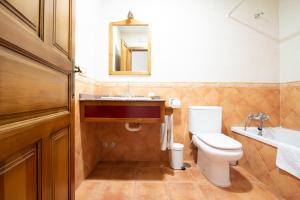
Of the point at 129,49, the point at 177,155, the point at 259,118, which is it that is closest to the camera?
the point at 177,155

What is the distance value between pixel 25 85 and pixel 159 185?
1.52m

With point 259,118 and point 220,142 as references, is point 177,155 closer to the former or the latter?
point 220,142

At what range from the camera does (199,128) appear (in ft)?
6.77

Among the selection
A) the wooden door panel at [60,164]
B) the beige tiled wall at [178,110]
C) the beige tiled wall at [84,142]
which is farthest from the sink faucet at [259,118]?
the wooden door panel at [60,164]

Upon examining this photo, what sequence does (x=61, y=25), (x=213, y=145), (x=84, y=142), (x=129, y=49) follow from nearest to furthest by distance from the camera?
1. (x=61, y=25)
2. (x=213, y=145)
3. (x=84, y=142)
4. (x=129, y=49)

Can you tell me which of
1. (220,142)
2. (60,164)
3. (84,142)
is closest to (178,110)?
(220,142)

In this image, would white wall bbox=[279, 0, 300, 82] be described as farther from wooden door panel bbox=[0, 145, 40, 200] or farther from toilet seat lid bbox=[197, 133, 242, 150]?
wooden door panel bbox=[0, 145, 40, 200]

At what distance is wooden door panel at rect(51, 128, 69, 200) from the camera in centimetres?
75

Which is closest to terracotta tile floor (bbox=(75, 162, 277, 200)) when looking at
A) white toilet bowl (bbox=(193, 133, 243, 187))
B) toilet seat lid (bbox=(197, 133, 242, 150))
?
white toilet bowl (bbox=(193, 133, 243, 187))

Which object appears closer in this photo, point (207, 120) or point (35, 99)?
point (35, 99)

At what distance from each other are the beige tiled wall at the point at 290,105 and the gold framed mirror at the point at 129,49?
182 centimetres

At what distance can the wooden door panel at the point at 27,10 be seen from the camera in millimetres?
486

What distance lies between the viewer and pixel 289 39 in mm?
2168

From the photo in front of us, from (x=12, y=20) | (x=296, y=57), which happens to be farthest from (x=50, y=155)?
(x=296, y=57)
